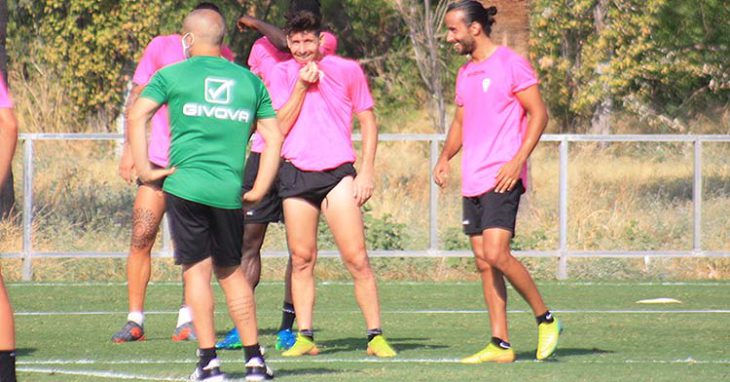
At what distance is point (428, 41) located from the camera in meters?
32.0

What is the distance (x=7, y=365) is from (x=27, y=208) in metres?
9.97

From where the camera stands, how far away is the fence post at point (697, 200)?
58.4 ft

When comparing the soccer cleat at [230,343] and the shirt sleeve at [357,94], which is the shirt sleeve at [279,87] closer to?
the shirt sleeve at [357,94]

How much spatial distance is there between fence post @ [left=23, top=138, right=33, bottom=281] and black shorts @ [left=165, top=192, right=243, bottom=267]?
9.38 meters

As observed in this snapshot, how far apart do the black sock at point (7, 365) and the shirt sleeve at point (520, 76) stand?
11.0 ft

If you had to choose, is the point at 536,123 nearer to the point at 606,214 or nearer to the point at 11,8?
the point at 606,214

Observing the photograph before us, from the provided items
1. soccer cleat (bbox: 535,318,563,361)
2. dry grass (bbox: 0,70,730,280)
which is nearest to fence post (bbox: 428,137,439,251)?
dry grass (bbox: 0,70,730,280)

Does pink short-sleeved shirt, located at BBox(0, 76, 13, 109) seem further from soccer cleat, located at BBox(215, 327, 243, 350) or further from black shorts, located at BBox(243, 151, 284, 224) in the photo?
soccer cleat, located at BBox(215, 327, 243, 350)

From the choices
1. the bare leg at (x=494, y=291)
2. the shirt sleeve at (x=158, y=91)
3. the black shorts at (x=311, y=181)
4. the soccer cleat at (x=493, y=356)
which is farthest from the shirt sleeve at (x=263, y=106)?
the soccer cleat at (x=493, y=356)

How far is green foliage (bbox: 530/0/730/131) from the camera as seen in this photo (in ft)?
93.4

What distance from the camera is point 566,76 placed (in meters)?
36.2

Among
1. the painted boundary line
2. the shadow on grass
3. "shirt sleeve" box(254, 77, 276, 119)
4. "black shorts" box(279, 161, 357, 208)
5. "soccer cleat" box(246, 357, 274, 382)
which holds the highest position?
"shirt sleeve" box(254, 77, 276, 119)

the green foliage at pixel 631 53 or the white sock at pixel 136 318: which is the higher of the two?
the green foliage at pixel 631 53

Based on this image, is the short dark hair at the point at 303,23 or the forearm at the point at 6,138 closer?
the forearm at the point at 6,138
